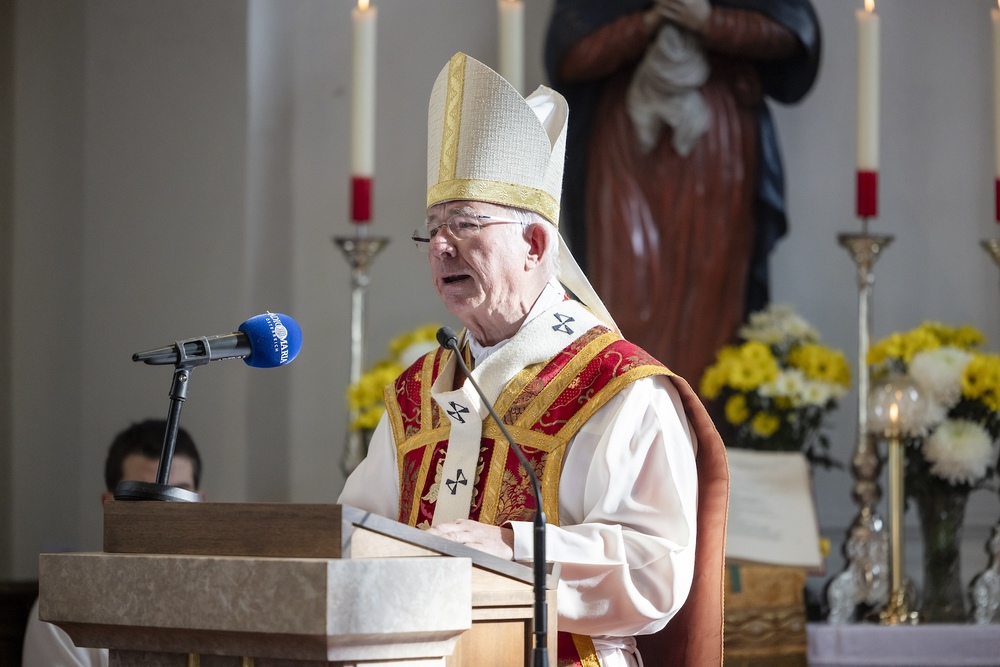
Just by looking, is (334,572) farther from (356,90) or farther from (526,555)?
(356,90)

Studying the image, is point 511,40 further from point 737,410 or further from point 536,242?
point 536,242

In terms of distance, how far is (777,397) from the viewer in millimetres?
4285

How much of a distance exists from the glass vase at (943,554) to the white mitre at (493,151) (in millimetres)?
1550

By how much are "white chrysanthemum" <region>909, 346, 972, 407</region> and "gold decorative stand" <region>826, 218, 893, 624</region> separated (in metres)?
0.26

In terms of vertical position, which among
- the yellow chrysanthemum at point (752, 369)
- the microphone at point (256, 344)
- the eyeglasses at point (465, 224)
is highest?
the eyeglasses at point (465, 224)

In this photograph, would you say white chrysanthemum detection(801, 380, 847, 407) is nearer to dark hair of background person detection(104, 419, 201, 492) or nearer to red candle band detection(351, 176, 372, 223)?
red candle band detection(351, 176, 372, 223)

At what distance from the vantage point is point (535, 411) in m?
2.77

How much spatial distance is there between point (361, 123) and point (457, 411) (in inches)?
74.9

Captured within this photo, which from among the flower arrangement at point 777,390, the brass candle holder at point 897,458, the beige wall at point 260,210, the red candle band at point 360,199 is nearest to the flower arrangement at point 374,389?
the red candle band at point 360,199

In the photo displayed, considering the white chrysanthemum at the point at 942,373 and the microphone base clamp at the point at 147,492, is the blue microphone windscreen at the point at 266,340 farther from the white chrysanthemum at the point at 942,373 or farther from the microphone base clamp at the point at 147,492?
the white chrysanthemum at the point at 942,373

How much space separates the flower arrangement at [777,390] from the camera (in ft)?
14.0

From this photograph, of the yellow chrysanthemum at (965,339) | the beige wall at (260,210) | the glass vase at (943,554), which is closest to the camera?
the glass vase at (943,554)

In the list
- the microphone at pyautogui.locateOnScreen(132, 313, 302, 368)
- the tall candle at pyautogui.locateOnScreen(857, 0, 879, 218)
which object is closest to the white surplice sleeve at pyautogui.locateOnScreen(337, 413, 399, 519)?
the microphone at pyautogui.locateOnScreen(132, 313, 302, 368)

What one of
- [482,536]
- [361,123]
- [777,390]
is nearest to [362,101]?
[361,123]
